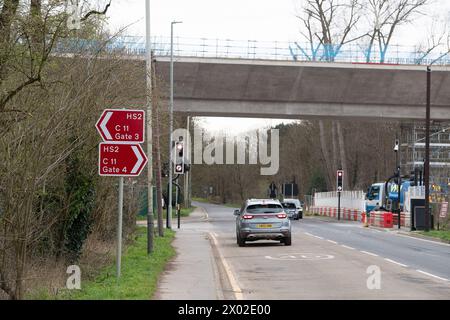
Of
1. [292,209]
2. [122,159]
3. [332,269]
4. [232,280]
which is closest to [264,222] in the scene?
[332,269]

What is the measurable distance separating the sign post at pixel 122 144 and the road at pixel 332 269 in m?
2.90

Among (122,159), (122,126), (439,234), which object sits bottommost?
(439,234)

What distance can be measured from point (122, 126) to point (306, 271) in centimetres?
674

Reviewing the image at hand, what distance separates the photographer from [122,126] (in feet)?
48.3

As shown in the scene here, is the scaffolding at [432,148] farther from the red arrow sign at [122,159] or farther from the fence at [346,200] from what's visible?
the red arrow sign at [122,159]

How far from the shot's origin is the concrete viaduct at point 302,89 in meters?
47.6

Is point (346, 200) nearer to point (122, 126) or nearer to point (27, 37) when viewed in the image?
point (122, 126)

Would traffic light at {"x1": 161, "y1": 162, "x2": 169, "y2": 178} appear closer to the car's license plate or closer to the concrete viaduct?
the concrete viaduct

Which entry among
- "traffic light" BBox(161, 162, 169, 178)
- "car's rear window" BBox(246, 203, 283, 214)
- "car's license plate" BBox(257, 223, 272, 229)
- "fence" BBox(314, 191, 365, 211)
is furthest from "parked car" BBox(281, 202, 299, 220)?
"car's license plate" BBox(257, 223, 272, 229)

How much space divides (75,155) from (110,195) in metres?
4.74

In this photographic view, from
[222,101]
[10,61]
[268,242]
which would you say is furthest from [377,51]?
[10,61]

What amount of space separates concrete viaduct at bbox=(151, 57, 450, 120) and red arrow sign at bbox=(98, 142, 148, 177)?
32215 mm

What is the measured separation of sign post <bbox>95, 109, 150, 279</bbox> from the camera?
1466 cm

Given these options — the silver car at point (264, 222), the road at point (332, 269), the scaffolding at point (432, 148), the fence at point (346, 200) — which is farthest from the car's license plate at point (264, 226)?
the fence at point (346, 200)
